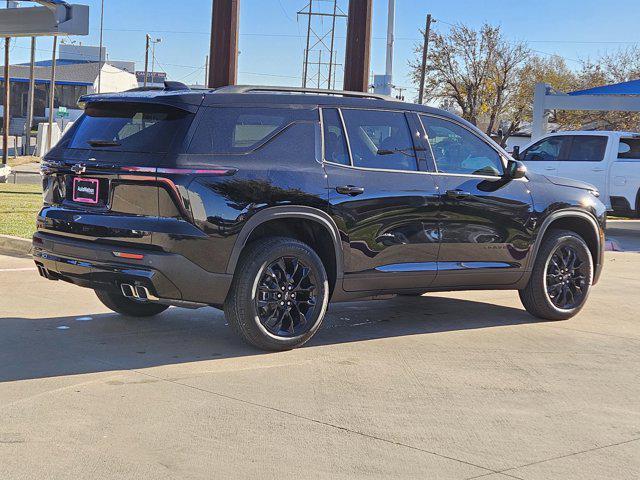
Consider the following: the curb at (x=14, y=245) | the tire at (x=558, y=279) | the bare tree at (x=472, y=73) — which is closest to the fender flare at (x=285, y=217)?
the tire at (x=558, y=279)

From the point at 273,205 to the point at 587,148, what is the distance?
1305 cm

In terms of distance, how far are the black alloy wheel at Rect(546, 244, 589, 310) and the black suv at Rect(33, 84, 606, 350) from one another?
1.64 ft

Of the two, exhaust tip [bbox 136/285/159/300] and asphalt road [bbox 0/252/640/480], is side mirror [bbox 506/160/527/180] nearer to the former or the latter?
asphalt road [bbox 0/252/640/480]

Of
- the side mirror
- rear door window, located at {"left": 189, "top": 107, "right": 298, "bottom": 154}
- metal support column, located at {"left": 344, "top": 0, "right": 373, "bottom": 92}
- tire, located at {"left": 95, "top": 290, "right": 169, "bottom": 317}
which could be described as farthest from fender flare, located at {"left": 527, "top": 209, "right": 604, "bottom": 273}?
metal support column, located at {"left": 344, "top": 0, "right": 373, "bottom": 92}

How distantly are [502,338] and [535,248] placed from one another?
0.96 m

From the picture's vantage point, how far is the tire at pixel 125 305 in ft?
25.3

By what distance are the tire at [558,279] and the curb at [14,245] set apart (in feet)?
21.6

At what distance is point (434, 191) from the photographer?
731 centimetres

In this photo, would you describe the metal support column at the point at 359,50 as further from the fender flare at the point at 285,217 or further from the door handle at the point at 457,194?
the fender flare at the point at 285,217

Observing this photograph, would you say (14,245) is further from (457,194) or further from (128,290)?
(457,194)

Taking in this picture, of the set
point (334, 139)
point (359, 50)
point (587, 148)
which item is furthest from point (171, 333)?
point (587, 148)

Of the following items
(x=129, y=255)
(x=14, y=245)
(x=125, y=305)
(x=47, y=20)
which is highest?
(x=47, y=20)

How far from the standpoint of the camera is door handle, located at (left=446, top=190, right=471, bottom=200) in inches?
292

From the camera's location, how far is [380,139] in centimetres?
720
